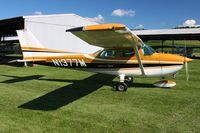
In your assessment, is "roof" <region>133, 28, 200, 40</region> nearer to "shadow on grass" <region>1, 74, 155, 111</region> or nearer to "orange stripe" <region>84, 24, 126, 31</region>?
"shadow on grass" <region>1, 74, 155, 111</region>

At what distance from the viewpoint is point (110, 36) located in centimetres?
930

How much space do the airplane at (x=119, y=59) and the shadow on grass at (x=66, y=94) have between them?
3.08ft

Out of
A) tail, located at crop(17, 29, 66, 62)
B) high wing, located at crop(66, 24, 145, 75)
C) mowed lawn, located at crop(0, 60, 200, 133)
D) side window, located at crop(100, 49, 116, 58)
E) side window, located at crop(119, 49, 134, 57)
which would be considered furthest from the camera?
tail, located at crop(17, 29, 66, 62)

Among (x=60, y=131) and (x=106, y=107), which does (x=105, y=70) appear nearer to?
(x=106, y=107)

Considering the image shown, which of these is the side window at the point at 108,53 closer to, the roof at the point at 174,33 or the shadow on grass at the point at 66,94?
the shadow on grass at the point at 66,94

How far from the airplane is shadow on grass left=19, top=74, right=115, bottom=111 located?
94cm

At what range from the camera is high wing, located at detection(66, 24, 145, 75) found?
302 inches

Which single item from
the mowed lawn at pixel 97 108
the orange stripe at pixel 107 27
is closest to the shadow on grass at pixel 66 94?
the mowed lawn at pixel 97 108

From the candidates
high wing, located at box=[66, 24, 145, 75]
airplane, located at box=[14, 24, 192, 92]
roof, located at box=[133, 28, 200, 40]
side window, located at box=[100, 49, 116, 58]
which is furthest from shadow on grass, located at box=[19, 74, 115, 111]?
roof, located at box=[133, 28, 200, 40]

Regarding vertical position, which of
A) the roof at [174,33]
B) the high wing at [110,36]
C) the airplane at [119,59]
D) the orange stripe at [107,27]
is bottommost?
the airplane at [119,59]

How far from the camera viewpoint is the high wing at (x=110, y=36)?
7664 mm

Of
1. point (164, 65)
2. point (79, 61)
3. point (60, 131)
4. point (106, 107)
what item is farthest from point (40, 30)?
point (60, 131)

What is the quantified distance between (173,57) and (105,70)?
3.15m

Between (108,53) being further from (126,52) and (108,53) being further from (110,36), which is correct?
(110,36)
